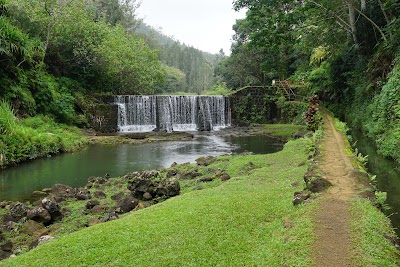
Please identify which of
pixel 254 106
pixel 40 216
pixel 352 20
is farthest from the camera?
pixel 254 106

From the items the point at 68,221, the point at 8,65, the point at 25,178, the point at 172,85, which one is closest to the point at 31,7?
the point at 8,65

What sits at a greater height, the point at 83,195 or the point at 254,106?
the point at 254,106

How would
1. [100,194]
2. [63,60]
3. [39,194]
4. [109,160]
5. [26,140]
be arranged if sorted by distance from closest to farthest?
1. [100,194]
2. [39,194]
3. [26,140]
4. [109,160]
5. [63,60]

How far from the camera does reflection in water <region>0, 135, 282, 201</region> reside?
1082cm

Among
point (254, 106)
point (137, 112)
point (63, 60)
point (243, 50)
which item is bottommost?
point (137, 112)

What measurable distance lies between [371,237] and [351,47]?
18.7 metres

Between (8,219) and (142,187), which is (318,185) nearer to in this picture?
(142,187)

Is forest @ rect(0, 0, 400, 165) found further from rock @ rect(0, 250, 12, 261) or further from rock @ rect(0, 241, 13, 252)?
rock @ rect(0, 250, 12, 261)

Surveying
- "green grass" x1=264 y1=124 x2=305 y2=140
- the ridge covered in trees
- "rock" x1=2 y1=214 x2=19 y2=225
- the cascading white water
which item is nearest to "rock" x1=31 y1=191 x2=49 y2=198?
"rock" x1=2 y1=214 x2=19 y2=225

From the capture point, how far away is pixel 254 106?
29.4m

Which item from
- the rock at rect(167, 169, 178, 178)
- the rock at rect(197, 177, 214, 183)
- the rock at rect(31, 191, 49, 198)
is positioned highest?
the rock at rect(197, 177, 214, 183)

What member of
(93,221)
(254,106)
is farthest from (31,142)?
(254,106)

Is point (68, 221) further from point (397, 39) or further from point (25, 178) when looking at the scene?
point (397, 39)

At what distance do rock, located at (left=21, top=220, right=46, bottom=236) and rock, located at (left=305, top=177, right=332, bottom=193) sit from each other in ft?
16.3
